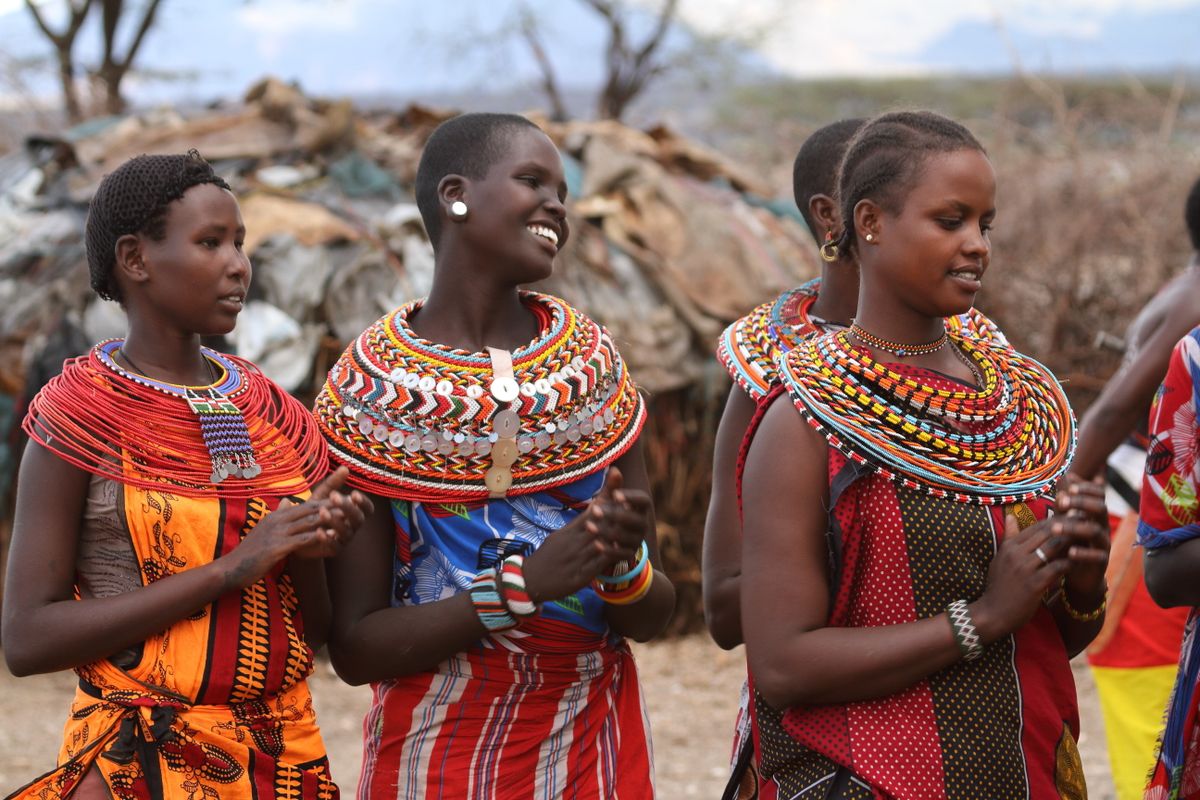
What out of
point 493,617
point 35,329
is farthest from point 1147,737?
point 35,329

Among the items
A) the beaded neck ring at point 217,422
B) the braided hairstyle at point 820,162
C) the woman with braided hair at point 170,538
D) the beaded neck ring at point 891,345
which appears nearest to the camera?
the beaded neck ring at point 891,345

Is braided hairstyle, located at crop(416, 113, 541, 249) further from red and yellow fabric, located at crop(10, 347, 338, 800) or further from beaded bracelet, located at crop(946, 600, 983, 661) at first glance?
beaded bracelet, located at crop(946, 600, 983, 661)

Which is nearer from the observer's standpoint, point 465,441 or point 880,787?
point 880,787

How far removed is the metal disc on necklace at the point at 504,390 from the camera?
2.67 m

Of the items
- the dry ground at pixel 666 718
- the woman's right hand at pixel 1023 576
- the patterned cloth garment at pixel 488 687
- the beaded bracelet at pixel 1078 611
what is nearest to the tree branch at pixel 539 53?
the dry ground at pixel 666 718

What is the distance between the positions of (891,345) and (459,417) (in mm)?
835

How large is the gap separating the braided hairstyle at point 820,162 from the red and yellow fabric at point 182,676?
135 cm

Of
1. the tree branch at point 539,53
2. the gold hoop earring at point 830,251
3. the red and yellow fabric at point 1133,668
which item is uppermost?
the gold hoop earring at point 830,251

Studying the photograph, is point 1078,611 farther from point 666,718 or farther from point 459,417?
point 666,718

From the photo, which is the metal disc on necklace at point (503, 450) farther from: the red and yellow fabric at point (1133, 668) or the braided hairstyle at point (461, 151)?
the red and yellow fabric at point (1133, 668)

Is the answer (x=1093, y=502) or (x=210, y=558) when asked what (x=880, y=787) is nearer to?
(x=1093, y=502)

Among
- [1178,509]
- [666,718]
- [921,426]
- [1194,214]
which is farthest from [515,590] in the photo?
[666,718]

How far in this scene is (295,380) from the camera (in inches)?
249

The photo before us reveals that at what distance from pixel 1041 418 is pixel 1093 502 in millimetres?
327
